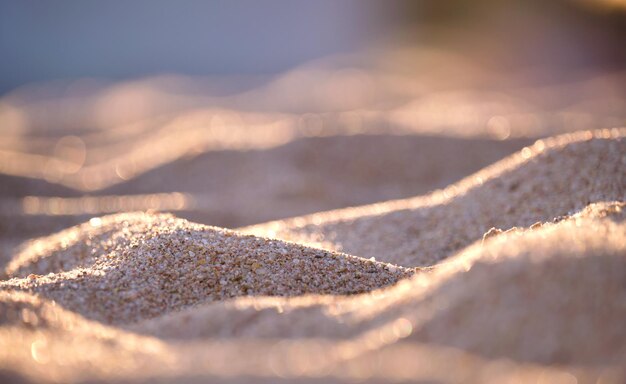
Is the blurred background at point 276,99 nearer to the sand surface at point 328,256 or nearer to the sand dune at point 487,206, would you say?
the sand surface at point 328,256

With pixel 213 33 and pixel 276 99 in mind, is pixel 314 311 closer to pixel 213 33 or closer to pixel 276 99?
pixel 276 99

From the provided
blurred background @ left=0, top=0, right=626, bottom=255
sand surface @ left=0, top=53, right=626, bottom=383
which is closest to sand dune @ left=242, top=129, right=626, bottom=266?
sand surface @ left=0, top=53, right=626, bottom=383

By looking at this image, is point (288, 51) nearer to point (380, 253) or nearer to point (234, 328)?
point (380, 253)

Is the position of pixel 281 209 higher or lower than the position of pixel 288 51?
lower

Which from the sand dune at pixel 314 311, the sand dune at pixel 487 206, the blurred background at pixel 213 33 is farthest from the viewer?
the blurred background at pixel 213 33

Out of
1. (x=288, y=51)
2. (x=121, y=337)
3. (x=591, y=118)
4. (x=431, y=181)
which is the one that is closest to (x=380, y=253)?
(x=121, y=337)

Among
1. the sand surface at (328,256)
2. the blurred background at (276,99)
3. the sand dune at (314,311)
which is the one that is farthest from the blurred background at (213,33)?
the sand dune at (314,311)

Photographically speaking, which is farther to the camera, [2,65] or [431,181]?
[2,65]

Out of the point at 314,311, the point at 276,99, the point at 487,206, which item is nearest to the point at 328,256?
the point at 314,311
